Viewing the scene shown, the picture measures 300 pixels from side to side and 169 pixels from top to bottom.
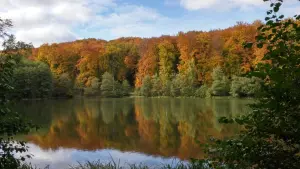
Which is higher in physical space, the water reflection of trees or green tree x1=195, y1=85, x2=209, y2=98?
green tree x1=195, y1=85, x2=209, y2=98

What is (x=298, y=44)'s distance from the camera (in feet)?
10.8

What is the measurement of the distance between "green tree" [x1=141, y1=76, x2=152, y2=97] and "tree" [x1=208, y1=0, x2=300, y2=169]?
44.3m

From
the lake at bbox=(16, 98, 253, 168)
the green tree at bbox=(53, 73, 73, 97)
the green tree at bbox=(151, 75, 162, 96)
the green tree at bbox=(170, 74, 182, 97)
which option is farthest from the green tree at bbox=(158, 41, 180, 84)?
the lake at bbox=(16, 98, 253, 168)

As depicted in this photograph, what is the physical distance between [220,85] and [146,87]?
476 inches

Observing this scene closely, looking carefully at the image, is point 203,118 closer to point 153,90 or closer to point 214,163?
point 214,163

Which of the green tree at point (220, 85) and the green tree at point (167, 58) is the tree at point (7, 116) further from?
the green tree at point (167, 58)

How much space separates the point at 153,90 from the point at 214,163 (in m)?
43.2

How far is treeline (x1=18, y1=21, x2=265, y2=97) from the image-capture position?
40594mm

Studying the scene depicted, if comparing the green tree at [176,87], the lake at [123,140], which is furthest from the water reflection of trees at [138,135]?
the green tree at [176,87]

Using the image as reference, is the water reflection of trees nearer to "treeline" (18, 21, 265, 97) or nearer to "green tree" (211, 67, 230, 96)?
"treeline" (18, 21, 265, 97)

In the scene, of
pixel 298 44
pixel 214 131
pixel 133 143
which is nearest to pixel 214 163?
pixel 298 44

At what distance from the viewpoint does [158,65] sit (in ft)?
171

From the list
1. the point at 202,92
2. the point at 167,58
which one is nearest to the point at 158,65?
the point at 167,58

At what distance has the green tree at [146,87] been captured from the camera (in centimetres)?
4772
